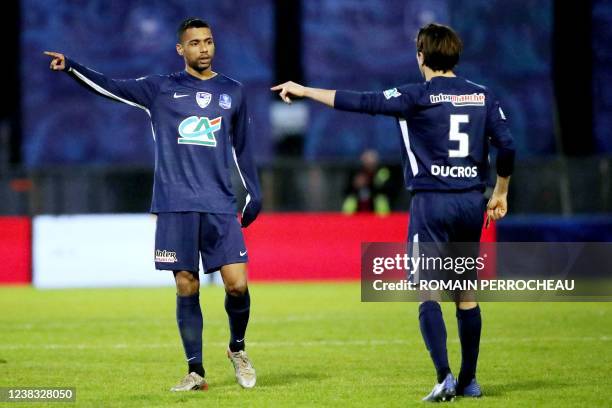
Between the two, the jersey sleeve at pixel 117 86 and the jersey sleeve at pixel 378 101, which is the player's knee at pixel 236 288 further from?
the jersey sleeve at pixel 378 101

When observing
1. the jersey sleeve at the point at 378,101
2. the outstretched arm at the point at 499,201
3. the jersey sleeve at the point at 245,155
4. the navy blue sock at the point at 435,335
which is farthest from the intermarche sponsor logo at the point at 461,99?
the jersey sleeve at the point at 245,155

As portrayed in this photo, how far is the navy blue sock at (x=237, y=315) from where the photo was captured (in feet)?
27.5

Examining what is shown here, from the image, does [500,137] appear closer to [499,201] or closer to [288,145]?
[499,201]

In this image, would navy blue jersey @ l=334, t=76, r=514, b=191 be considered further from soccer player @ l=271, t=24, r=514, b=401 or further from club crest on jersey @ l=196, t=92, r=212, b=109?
club crest on jersey @ l=196, t=92, r=212, b=109

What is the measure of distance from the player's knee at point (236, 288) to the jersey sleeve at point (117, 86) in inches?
47.2

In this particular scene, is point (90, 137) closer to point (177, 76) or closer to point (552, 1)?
point (552, 1)

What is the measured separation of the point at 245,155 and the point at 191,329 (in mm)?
1128

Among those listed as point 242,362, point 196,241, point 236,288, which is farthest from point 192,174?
point 242,362

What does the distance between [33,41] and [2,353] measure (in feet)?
44.4

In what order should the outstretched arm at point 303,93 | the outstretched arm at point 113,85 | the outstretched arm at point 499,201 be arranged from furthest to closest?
the outstretched arm at point 113,85 → the outstretched arm at point 499,201 → the outstretched arm at point 303,93

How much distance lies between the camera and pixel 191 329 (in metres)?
8.23

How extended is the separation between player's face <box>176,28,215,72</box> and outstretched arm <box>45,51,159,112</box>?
285mm

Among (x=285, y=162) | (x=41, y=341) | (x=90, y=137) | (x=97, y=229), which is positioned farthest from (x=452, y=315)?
(x=90, y=137)

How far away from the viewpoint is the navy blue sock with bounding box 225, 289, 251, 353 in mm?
8375
